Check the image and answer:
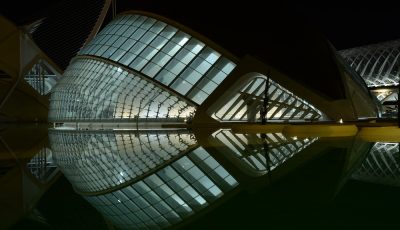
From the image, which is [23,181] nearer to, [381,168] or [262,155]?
[262,155]

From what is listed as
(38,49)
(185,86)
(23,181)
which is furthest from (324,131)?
(38,49)

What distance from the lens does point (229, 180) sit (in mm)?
8562

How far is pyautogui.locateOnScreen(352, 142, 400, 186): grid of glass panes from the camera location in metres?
8.17

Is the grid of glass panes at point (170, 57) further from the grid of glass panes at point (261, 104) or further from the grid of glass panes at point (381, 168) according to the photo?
the grid of glass panes at point (381, 168)

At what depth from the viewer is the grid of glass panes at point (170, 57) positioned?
A: 27719 mm

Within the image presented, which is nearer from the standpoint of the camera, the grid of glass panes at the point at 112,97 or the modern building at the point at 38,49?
the grid of glass panes at the point at 112,97

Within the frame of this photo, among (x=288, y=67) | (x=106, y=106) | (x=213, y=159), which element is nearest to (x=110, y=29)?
(x=106, y=106)

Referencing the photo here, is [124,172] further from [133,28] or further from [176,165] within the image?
[133,28]

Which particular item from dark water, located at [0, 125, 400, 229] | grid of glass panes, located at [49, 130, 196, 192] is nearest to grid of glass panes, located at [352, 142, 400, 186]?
dark water, located at [0, 125, 400, 229]

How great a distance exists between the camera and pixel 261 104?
1097 inches

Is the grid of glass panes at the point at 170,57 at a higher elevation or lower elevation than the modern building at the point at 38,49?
lower

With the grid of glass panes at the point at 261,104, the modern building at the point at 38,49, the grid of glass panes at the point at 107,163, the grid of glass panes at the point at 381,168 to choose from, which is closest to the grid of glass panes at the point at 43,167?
the grid of glass panes at the point at 107,163

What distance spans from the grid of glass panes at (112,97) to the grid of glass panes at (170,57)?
0.73 metres

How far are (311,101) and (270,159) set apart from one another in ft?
53.5
